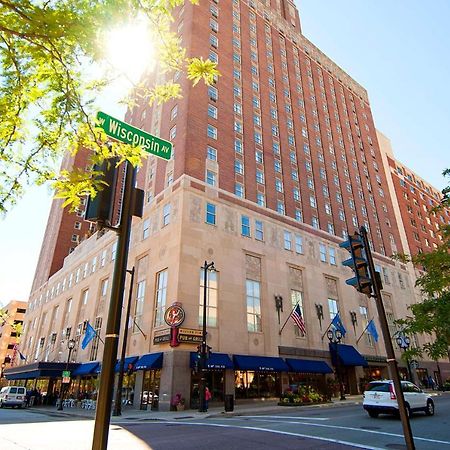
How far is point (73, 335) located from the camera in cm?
4525

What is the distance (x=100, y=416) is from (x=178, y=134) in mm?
35333

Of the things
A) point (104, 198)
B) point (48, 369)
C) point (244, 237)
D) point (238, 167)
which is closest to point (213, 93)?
point (238, 167)

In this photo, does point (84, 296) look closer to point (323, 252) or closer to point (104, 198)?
point (323, 252)

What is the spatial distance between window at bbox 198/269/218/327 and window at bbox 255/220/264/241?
7.29m

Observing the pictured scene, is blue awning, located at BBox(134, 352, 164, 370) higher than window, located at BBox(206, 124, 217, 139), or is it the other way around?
window, located at BBox(206, 124, 217, 139)

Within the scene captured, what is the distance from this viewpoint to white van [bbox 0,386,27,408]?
33.4m

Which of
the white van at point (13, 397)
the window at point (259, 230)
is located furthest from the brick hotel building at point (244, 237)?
the white van at point (13, 397)

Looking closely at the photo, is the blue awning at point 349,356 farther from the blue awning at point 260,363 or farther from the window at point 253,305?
the window at point 253,305

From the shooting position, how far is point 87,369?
1398 inches

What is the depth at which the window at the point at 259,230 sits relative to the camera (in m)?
36.8

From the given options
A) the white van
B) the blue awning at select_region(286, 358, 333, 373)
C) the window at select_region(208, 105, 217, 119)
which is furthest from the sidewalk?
the window at select_region(208, 105, 217, 119)

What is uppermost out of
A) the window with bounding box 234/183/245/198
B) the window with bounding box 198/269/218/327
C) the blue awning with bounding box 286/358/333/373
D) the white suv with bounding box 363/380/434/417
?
the window with bounding box 234/183/245/198

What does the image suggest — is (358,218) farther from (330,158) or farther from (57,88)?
(57,88)

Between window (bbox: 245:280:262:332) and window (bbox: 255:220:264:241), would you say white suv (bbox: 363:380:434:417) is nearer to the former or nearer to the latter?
window (bbox: 245:280:262:332)
